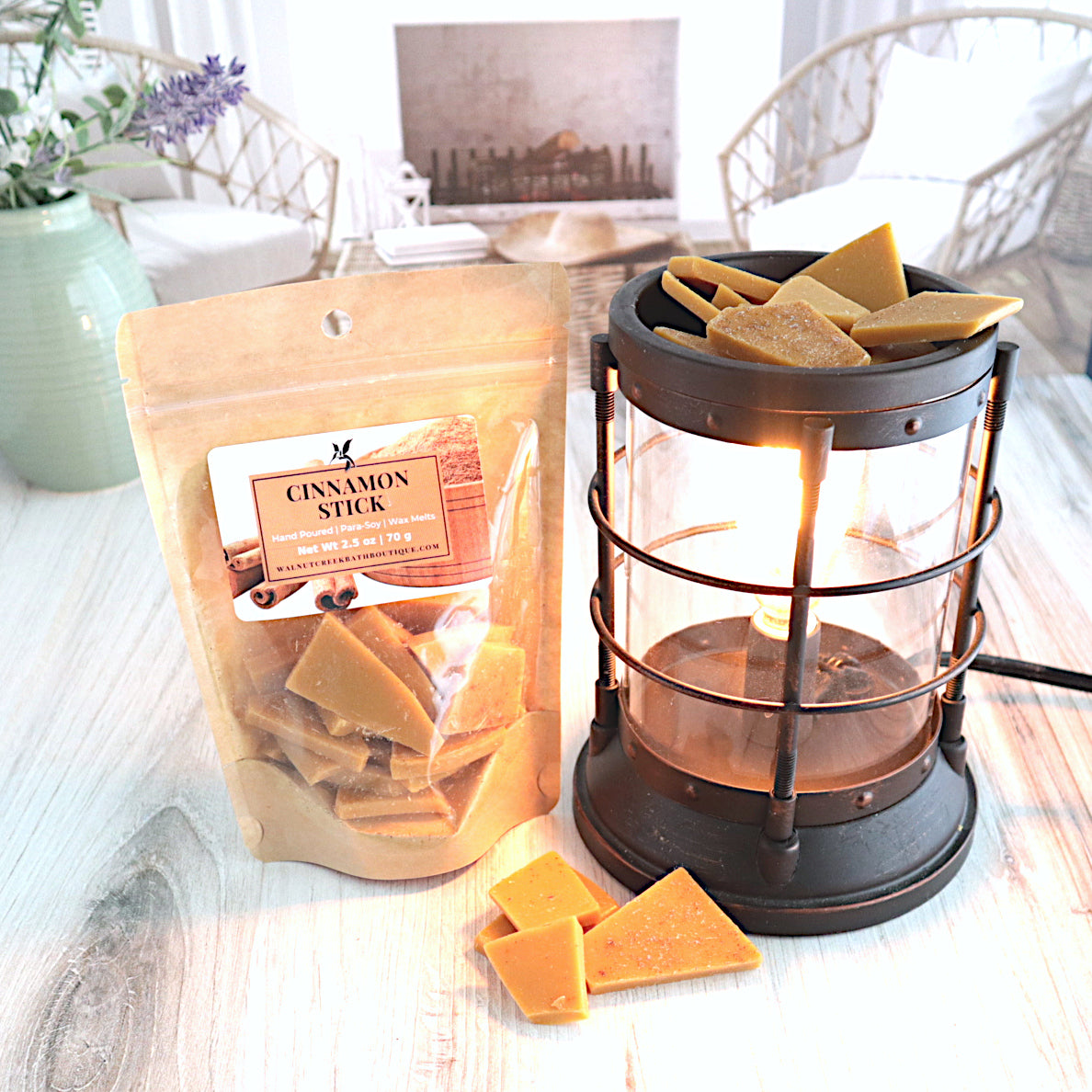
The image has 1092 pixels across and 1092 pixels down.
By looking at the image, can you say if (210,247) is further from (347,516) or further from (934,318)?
(934,318)

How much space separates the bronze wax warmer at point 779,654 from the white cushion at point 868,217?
119 cm

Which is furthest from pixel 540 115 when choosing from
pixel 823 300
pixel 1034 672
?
pixel 823 300

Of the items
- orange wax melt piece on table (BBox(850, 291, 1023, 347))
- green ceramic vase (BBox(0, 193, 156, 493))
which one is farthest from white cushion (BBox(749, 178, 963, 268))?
orange wax melt piece on table (BBox(850, 291, 1023, 347))

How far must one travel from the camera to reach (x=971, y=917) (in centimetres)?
72

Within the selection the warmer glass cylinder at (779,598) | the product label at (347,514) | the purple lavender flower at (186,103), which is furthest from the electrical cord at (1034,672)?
the purple lavender flower at (186,103)

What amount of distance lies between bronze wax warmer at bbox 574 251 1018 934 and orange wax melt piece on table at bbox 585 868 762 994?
0.07 ft

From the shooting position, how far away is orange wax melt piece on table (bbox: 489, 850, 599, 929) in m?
0.70

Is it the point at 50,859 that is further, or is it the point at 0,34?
the point at 0,34

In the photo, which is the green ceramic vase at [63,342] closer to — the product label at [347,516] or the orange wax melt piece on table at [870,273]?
the product label at [347,516]

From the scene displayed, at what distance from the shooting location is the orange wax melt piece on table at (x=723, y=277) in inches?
26.3

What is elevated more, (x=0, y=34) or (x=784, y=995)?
(x=0, y=34)

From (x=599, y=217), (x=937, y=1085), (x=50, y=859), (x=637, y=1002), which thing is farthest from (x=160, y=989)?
(x=599, y=217)

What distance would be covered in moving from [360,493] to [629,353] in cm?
18

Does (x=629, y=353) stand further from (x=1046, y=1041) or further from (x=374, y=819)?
(x=1046, y=1041)
